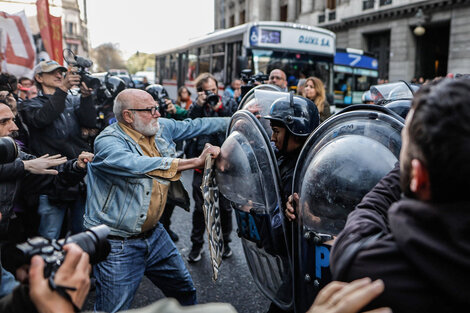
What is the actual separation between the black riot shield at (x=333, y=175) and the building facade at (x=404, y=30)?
18.7 metres

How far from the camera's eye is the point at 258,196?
2.23 metres

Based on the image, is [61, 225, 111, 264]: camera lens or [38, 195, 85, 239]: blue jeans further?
[38, 195, 85, 239]: blue jeans

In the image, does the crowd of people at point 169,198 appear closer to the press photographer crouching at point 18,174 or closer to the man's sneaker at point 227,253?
the press photographer crouching at point 18,174

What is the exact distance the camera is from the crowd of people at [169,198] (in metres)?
0.95

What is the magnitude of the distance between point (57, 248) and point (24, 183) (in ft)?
7.46

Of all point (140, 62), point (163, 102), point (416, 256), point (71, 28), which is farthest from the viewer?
point (140, 62)

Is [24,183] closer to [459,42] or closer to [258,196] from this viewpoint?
[258,196]

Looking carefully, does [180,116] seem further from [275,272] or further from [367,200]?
[367,200]

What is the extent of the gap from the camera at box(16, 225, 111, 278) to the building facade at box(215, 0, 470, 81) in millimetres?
19734

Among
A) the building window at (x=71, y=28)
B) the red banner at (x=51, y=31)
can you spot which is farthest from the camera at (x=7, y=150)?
the building window at (x=71, y=28)

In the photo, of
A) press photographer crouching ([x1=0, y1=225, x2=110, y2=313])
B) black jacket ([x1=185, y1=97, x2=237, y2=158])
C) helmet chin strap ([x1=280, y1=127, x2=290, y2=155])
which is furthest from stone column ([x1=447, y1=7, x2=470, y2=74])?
press photographer crouching ([x1=0, y1=225, x2=110, y2=313])

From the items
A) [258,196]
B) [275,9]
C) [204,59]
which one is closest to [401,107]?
[258,196]

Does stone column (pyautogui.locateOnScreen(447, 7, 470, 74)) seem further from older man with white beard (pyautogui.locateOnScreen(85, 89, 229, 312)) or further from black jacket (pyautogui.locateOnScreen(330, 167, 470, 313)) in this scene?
black jacket (pyautogui.locateOnScreen(330, 167, 470, 313))

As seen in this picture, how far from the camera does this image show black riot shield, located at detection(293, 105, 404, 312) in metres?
1.68
